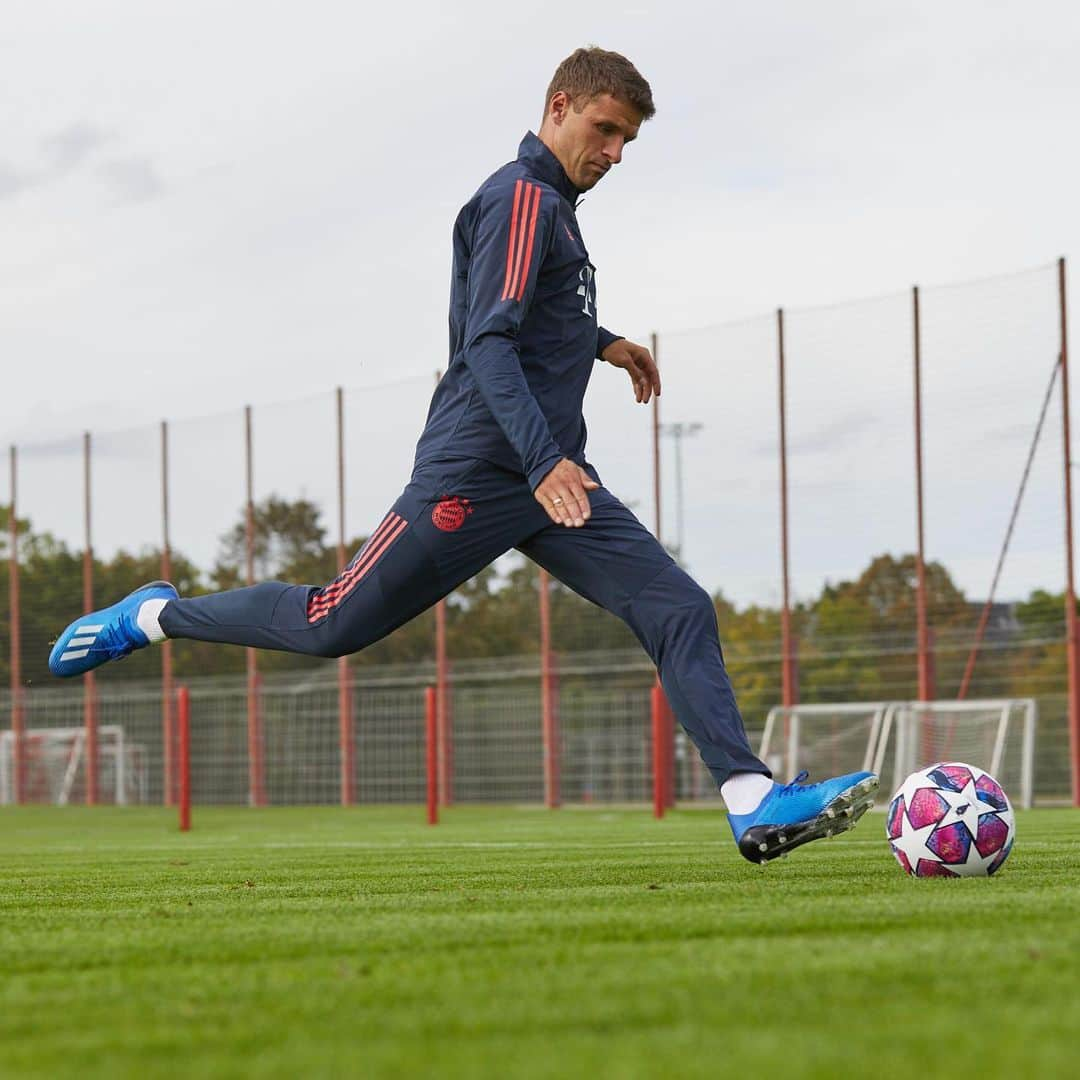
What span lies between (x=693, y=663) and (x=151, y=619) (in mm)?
1510

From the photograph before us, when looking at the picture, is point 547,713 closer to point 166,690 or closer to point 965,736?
point 965,736

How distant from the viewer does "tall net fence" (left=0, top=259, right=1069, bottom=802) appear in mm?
18859

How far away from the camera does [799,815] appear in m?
4.25

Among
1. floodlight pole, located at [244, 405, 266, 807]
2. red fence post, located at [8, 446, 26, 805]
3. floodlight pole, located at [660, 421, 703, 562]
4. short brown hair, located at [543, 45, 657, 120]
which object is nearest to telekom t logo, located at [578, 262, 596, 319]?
short brown hair, located at [543, 45, 657, 120]

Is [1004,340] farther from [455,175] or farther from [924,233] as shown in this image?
[455,175]

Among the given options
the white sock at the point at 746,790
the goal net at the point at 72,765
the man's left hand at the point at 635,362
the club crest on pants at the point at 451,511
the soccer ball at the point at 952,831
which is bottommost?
the goal net at the point at 72,765

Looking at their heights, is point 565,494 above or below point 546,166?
below

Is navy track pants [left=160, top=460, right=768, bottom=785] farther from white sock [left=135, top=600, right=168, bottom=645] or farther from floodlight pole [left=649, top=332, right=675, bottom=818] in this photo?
floodlight pole [left=649, top=332, right=675, bottom=818]

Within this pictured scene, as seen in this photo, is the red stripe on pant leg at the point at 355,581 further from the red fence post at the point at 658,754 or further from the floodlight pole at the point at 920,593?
the floodlight pole at the point at 920,593

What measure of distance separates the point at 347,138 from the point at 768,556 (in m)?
6.58

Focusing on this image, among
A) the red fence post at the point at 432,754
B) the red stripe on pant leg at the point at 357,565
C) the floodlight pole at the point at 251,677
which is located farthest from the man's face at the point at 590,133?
the floodlight pole at the point at 251,677

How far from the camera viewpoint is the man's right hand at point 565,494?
166 inches

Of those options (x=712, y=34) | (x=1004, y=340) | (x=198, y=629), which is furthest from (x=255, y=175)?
(x=198, y=629)

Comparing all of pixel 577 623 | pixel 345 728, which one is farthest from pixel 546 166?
pixel 345 728
